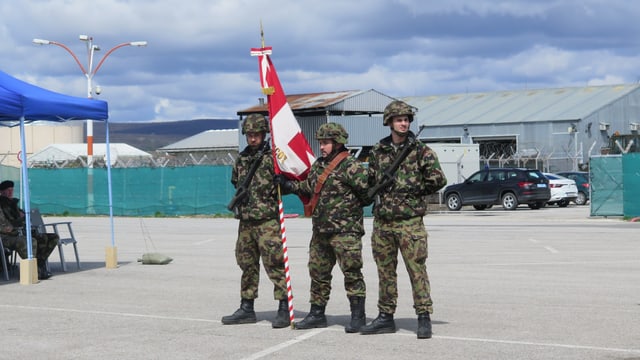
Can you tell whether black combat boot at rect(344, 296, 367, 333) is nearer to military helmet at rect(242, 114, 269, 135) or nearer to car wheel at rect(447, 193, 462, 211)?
military helmet at rect(242, 114, 269, 135)

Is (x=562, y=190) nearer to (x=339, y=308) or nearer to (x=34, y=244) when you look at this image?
(x=34, y=244)

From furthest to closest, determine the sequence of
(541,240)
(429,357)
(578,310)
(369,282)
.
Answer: (541,240) < (369,282) < (578,310) < (429,357)

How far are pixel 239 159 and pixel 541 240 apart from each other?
497 inches

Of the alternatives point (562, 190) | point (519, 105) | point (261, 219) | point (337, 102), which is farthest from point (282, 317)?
point (519, 105)

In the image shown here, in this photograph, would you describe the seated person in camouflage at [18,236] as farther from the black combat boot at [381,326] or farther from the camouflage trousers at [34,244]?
the black combat boot at [381,326]

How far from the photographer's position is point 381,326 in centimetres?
955

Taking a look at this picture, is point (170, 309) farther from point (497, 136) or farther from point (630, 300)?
point (497, 136)

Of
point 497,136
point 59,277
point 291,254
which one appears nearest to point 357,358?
point 59,277

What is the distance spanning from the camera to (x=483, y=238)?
22.7 metres

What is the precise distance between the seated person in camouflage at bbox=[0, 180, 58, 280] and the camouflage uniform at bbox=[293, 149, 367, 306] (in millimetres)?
6649

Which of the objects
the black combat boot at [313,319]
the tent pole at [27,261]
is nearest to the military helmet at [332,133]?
the black combat boot at [313,319]

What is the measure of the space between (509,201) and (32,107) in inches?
1008

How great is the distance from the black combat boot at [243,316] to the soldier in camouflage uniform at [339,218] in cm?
88

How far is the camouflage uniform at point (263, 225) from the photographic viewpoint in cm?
1010
